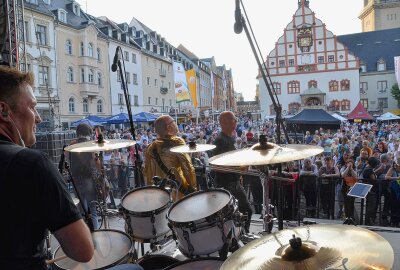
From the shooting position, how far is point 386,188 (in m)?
7.19

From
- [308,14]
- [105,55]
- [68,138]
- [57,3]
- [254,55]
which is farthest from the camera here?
[308,14]

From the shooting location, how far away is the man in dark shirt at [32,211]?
1499 mm

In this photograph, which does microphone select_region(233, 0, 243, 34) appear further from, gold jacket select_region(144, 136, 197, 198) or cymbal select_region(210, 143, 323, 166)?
gold jacket select_region(144, 136, 197, 198)

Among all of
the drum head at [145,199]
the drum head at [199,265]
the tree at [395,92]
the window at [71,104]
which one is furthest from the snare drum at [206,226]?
the tree at [395,92]

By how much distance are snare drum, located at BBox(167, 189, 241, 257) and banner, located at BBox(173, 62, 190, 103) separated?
19643 millimetres

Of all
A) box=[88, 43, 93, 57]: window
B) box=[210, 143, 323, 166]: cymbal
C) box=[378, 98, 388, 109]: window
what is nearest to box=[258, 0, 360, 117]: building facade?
box=[378, 98, 388, 109]: window

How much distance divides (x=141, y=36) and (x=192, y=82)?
87.8ft

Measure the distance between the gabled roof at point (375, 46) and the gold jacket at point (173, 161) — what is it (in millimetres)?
54849

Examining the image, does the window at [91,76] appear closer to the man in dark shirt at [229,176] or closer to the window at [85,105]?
the window at [85,105]

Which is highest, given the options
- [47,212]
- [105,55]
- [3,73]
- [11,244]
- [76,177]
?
[105,55]

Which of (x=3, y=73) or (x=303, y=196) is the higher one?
(x=3, y=73)

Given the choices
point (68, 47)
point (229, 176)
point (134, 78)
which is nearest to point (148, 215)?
point (229, 176)

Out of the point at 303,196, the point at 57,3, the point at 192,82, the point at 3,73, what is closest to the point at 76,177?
the point at 3,73

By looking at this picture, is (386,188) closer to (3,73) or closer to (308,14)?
(3,73)
